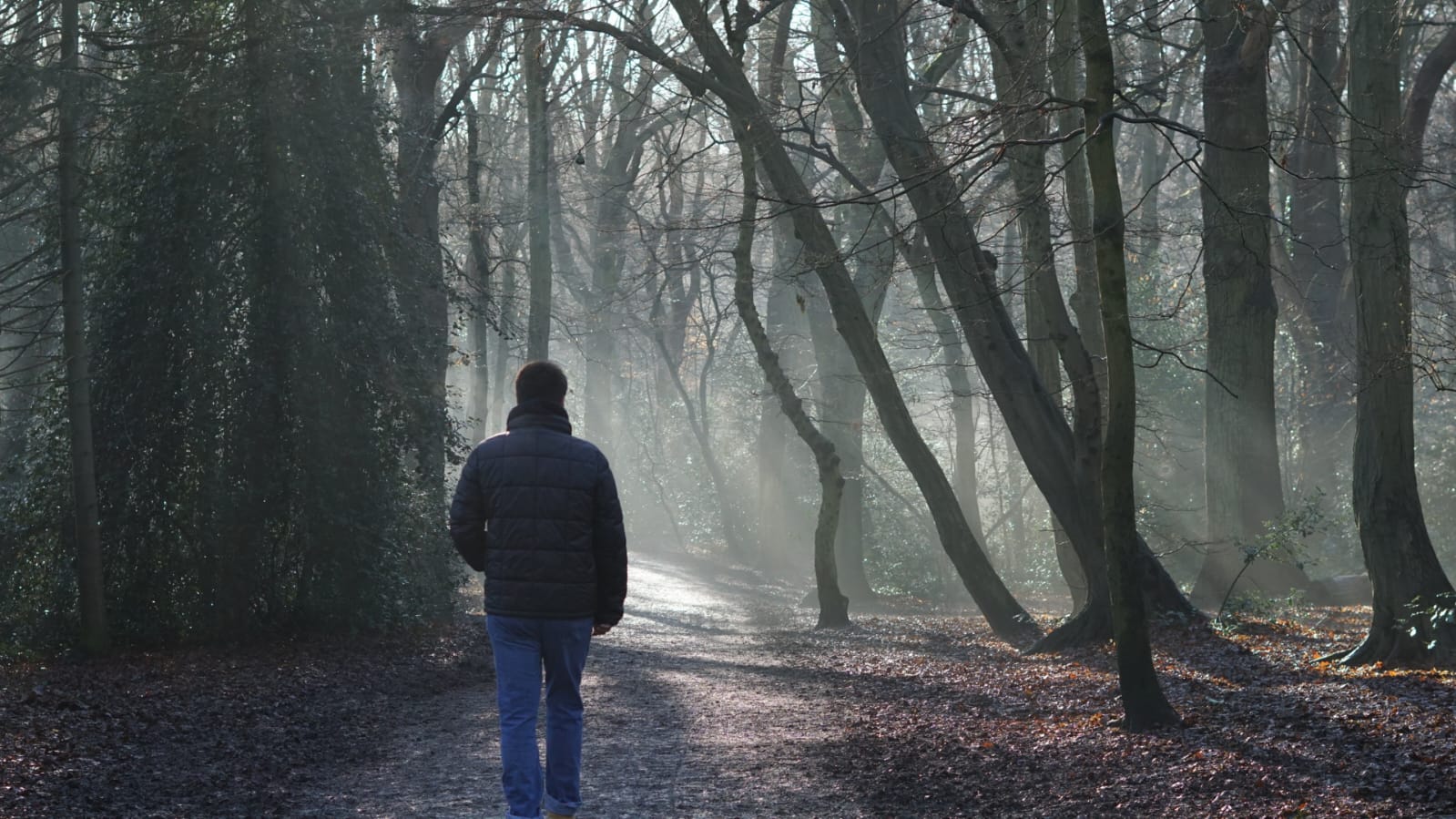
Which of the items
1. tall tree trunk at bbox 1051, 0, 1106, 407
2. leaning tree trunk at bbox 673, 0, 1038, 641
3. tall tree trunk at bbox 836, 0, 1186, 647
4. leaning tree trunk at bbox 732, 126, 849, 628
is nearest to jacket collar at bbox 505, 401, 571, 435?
tall tree trunk at bbox 1051, 0, 1106, 407

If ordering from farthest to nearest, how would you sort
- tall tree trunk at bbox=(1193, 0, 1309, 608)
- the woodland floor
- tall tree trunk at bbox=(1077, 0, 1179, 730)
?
tall tree trunk at bbox=(1193, 0, 1309, 608)
tall tree trunk at bbox=(1077, 0, 1179, 730)
the woodland floor

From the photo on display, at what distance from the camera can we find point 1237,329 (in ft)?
56.6

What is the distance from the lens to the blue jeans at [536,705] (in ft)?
19.6

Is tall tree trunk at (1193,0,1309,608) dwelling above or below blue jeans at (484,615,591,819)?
above

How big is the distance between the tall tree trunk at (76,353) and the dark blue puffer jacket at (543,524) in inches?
299

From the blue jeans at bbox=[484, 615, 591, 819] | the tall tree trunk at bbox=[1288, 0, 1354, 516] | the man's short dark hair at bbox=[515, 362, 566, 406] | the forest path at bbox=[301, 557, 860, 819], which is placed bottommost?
the forest path at bbox=[301, 557, 860, 819]

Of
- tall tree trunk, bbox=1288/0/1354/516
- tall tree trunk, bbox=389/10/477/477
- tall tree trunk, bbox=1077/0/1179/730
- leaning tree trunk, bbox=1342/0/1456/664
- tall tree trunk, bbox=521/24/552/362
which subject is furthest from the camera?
tall tree trunk, bbox=521/24/552/362

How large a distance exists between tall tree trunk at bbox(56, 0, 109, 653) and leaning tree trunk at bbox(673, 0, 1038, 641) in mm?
6163

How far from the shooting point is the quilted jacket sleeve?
20.0 ft

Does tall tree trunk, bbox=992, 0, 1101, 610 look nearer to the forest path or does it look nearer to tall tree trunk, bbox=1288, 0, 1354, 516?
the forest path

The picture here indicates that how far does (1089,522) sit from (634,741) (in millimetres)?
6492

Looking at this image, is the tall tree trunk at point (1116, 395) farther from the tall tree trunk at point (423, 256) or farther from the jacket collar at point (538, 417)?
the tall tree trunk at point (423, 256)

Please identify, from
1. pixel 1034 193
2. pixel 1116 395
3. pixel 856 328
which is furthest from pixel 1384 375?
pixel 856 328

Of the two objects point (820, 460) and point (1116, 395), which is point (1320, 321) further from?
point (1116, 395)
